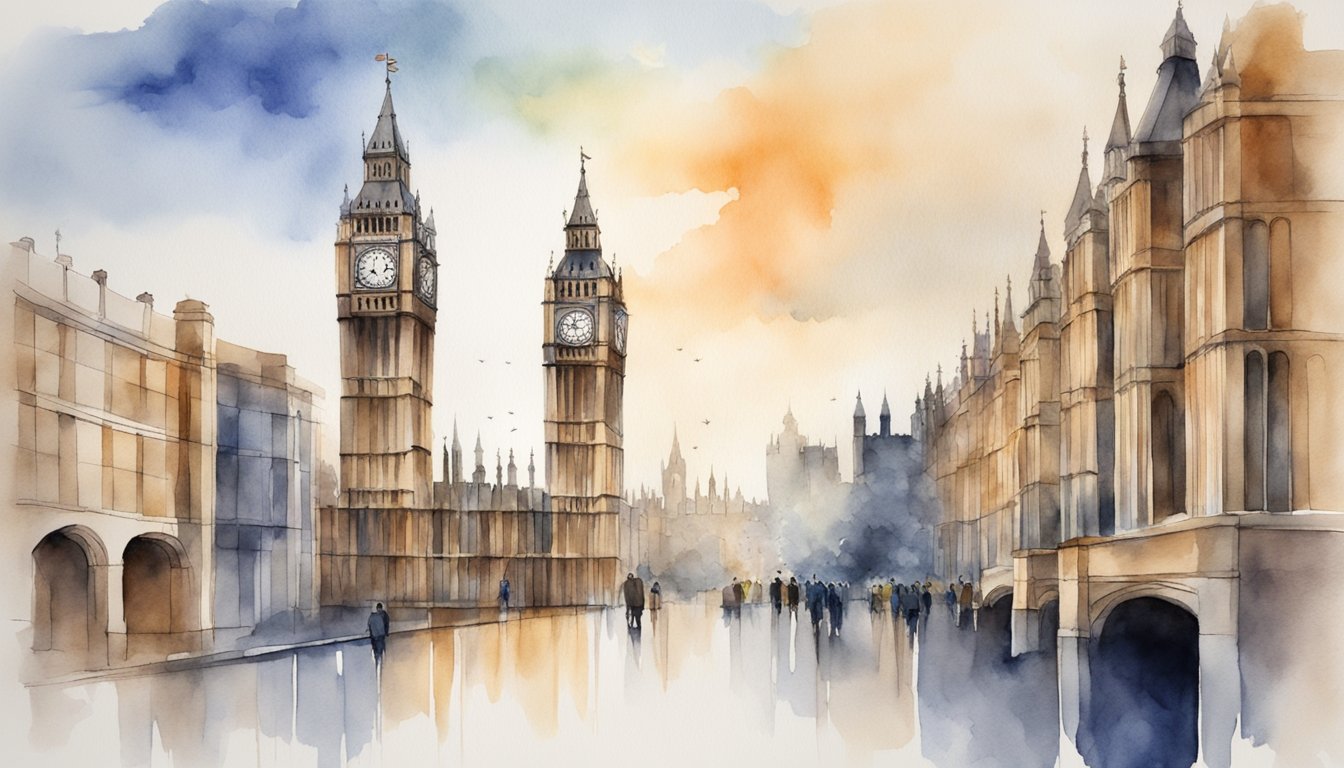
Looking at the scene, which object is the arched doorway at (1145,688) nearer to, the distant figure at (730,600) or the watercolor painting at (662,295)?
the watercolor painting at (662,295)

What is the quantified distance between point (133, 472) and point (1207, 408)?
10387 mm

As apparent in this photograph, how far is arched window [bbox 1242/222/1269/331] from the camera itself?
12367 millimetres

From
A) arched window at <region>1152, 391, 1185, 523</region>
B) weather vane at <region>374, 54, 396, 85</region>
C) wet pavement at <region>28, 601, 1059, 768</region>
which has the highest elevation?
weather vane at <region>374, 54, 396, 85</region>

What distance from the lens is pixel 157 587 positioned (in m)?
13.5

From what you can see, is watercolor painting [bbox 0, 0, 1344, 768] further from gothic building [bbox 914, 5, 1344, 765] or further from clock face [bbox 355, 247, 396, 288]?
clock face [bbox 355, 247, 396, 288]

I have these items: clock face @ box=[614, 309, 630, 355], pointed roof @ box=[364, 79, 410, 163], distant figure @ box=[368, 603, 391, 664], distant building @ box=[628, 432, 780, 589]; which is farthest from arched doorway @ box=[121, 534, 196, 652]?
clock face @ box=[614, 309, 630, 355]

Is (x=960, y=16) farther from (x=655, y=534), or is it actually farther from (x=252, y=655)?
(x=655, y=534)

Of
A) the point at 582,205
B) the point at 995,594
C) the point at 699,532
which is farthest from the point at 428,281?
the point at 699,532

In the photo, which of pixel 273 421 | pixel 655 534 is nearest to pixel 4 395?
pixel 273 421

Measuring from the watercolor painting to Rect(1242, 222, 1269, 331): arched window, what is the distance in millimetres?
49

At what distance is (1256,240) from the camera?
12.4 metres

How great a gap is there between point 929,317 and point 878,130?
65.8 inches

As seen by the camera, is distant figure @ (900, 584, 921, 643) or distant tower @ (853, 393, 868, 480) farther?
distant figure @ (900, 584, 921, 643)

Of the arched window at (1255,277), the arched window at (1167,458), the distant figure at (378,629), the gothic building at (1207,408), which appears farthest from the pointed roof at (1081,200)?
the distant figure at (378,629)
